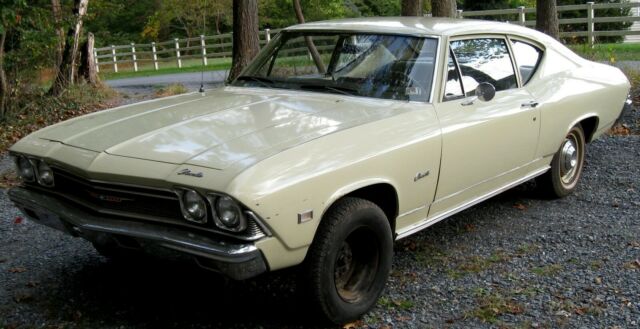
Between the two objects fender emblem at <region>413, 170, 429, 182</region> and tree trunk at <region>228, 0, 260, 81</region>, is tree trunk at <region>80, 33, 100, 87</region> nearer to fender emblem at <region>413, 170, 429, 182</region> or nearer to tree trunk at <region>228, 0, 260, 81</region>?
tree trunk at <region>228, 0, 260, 81</region>

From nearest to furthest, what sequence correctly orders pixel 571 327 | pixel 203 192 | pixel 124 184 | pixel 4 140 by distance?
pixel 203 192 → pixel 124 184 → pixel 571 327 → pixel 4 140

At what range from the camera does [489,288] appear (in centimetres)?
423

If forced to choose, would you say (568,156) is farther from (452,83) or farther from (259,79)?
(259,79)

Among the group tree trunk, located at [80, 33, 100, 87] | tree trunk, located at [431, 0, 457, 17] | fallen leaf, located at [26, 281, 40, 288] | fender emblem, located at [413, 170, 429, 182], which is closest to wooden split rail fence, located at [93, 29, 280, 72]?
tree trunk, located at [80, 33, 100, 87]

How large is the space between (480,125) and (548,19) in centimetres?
779

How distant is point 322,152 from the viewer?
3.57m

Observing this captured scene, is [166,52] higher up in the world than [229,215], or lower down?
lower down

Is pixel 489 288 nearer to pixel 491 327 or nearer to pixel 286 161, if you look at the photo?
pixel 491 327

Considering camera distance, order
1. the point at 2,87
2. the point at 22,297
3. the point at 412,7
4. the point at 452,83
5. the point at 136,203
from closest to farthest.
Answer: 1. the point at 136,203
2. the point at 22,297
3. the point at 452,83
4. the point at 2,87
5. the point at 412,7

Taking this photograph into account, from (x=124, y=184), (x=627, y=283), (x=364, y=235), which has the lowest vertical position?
(x=627, y=283)

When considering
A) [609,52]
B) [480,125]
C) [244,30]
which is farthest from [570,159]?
[244,30]

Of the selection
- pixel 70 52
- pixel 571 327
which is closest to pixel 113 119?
pixel 571 327

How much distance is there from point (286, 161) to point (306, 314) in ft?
2.76

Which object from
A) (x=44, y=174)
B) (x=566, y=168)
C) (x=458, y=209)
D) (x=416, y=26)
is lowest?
(x=566, y=168)
